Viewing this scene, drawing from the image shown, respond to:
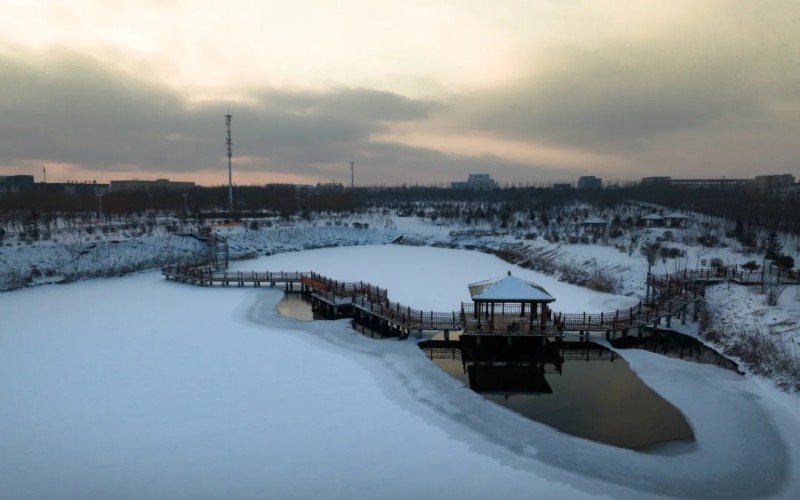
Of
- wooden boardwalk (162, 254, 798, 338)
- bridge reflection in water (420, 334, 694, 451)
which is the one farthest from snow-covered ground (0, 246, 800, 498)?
wooden boardwalk (162, 254, 798, 338)

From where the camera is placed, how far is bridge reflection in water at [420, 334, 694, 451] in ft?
44.7

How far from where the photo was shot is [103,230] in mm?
52750

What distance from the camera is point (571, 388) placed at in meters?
16.8

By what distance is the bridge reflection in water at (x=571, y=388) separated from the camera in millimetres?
13609

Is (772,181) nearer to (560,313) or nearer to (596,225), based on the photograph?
(596,225)

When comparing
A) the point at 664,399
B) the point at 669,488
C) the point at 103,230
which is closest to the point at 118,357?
the point at 669,488

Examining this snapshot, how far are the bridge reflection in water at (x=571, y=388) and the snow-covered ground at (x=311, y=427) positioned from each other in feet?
2.09

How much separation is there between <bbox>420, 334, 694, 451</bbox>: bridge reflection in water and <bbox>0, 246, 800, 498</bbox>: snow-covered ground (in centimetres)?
64

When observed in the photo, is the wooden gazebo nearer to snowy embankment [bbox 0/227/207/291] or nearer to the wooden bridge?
the wooden bridge

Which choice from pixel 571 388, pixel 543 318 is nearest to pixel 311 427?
pixel 571 388

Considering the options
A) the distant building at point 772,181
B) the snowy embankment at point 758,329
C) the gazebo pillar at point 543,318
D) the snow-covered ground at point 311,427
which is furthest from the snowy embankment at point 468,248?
the distant building at point 772,181

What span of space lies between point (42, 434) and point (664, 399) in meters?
19.4

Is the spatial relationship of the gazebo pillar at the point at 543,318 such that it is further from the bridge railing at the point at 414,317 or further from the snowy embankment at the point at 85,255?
the snowy embankment at the point at 85,255

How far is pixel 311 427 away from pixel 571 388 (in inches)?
377
